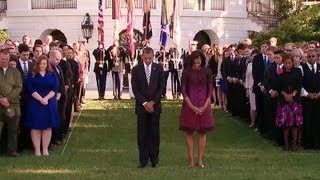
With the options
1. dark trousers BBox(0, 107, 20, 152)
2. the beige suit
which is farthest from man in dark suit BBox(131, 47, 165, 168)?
dark trousers BBox(0, 107, 20, 152)

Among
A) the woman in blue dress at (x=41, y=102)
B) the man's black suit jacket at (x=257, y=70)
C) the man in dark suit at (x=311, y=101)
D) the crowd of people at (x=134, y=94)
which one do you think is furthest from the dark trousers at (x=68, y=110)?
the man in dark suit at (x=311, y=101)

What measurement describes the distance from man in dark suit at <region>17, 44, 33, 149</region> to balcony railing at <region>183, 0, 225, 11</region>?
92.0ft

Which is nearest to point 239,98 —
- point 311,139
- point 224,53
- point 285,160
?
point 224,53

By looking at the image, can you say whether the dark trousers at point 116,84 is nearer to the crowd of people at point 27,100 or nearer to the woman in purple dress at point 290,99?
the crowd of people at point 27,100

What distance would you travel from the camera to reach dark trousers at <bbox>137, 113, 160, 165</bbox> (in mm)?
13578

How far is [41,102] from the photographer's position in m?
15.2

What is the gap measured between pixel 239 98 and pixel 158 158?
27.9 feet

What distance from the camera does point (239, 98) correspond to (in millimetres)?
22438

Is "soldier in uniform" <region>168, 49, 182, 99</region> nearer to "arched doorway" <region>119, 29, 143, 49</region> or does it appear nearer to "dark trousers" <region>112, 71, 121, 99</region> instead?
"dark trousers" <region>112, 71, 121, 99</region>

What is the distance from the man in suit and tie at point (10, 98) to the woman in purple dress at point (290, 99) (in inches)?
203

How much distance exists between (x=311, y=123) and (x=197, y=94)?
410 centimetres

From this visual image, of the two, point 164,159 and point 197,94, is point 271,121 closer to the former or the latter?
point 164,159

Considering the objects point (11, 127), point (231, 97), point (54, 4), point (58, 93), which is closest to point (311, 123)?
point (58, 93)

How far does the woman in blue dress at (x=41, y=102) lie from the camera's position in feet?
49.8
